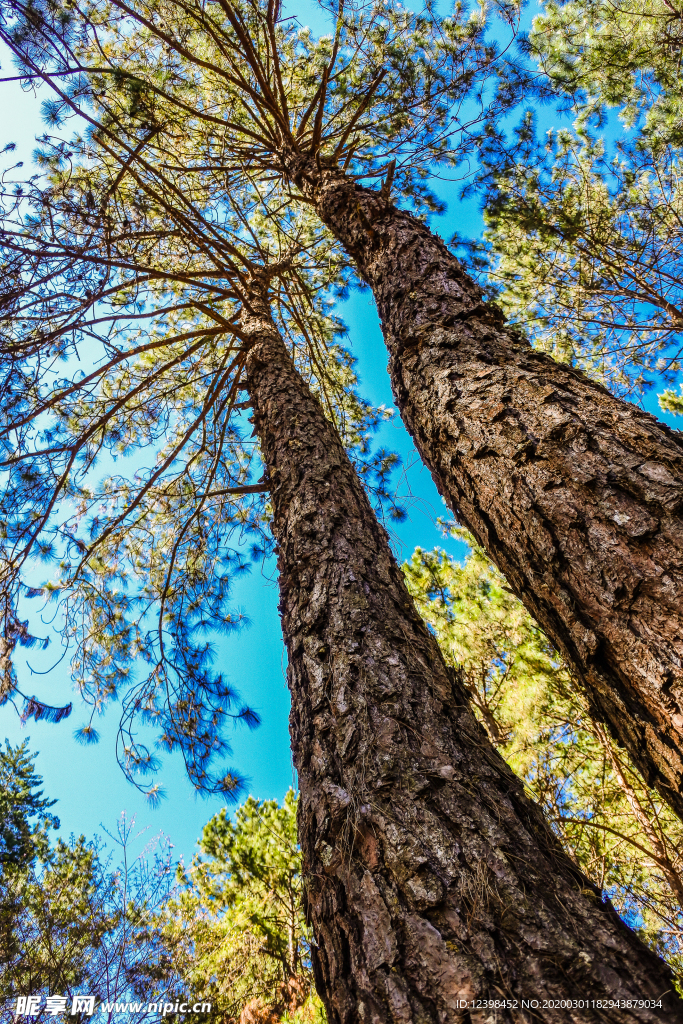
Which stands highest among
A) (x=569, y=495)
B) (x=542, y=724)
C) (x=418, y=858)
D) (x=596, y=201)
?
(x=596, y=201)

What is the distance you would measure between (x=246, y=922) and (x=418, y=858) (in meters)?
8.85

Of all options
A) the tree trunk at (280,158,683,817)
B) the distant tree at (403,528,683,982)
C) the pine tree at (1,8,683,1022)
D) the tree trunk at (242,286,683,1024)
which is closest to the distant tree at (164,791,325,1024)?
the distant tree at (403,528,683,982)

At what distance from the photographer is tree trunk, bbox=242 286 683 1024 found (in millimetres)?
790

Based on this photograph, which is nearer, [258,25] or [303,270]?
[258,25]

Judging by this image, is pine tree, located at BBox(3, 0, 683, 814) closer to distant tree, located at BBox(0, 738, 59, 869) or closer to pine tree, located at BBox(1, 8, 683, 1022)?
pine tree, located at BBox(1, 8, 683, 1022)

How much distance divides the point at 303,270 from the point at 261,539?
132 inches

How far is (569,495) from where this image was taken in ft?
3.92

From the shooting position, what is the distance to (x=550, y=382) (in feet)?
4.81

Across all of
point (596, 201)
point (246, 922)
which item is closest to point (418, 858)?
point (596, 201)

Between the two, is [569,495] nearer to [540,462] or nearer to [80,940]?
[540,462]

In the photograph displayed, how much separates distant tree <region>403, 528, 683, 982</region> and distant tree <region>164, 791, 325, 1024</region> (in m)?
4.22

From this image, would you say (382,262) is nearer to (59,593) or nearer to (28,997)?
(59,593)

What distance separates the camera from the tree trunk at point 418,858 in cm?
79

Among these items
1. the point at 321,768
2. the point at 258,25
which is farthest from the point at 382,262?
the point at 258,25
